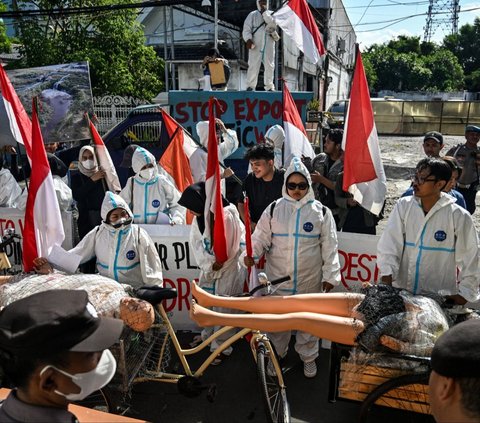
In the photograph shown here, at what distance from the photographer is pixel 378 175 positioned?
4379 millimetres

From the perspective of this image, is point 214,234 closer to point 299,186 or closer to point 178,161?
point 299,186

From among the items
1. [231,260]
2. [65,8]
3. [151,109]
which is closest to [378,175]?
[231,260]

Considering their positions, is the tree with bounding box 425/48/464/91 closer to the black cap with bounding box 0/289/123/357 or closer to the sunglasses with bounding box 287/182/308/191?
the sunglasses with bounding box 287/182/308/191

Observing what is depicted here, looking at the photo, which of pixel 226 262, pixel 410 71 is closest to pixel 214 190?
pixel 226 262

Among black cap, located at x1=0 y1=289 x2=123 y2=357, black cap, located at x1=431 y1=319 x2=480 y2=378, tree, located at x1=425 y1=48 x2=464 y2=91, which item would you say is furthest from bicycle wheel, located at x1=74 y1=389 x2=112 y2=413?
tree, located at x1=425 y1=48 x2=464 y2=91

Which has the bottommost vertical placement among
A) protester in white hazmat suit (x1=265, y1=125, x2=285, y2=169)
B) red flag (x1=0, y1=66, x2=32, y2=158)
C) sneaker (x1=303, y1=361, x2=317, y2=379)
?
sneaker (x1=303, y1=361, x2=317, y2=379)

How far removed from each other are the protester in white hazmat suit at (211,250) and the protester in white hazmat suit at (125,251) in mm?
399

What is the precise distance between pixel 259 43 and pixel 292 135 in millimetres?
3971

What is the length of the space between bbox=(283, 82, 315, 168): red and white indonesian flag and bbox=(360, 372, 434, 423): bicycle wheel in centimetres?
347

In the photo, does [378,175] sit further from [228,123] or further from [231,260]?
[228,123]

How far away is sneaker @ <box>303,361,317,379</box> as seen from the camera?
392 cm

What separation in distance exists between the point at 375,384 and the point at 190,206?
1.99m

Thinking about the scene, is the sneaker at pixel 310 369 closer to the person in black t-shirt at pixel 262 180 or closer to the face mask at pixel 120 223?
the person in black t-shirt at pixel 262 180

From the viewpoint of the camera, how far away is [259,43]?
910cm
